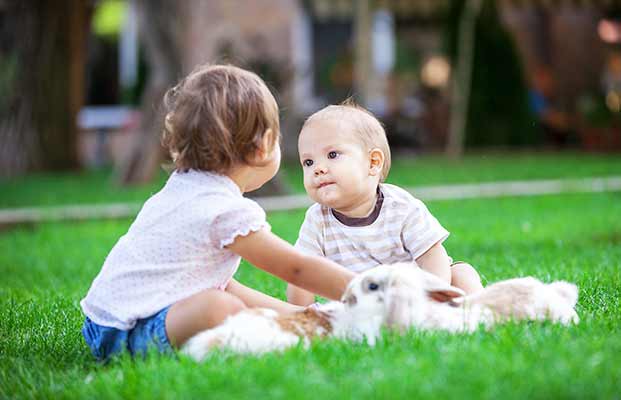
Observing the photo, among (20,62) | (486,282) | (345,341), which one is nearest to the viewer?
(345,341)

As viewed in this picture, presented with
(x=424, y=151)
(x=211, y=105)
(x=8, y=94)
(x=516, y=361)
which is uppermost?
(x=211, y=105)

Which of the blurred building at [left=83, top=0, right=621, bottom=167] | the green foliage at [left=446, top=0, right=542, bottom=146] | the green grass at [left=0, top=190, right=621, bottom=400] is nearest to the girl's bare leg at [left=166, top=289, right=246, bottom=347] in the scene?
the green grass at [left=0, top=190, right=621, bottom=400]

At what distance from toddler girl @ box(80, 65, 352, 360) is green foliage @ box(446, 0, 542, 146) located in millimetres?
14980

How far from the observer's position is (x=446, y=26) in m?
17.9

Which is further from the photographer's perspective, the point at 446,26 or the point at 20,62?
the point at 446,26

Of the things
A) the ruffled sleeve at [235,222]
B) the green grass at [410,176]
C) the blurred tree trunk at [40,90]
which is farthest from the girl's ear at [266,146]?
the blurred tree trunk at [40,90]

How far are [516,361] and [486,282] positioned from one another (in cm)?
163

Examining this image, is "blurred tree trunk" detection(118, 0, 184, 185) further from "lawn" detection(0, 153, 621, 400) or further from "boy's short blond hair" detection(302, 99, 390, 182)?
"boy's short blond hair" detection(302, 99, 390, 182)

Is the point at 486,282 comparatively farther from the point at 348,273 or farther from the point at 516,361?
the point at 516,361

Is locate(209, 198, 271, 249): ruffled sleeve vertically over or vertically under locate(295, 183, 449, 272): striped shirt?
over

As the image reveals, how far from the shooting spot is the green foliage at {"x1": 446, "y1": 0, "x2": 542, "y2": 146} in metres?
17.6

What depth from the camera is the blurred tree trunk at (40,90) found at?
15.2 m

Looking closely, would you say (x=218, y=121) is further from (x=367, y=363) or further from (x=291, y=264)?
(x=367, y=363)

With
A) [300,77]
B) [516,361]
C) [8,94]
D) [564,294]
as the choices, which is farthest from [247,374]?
[8,94]
